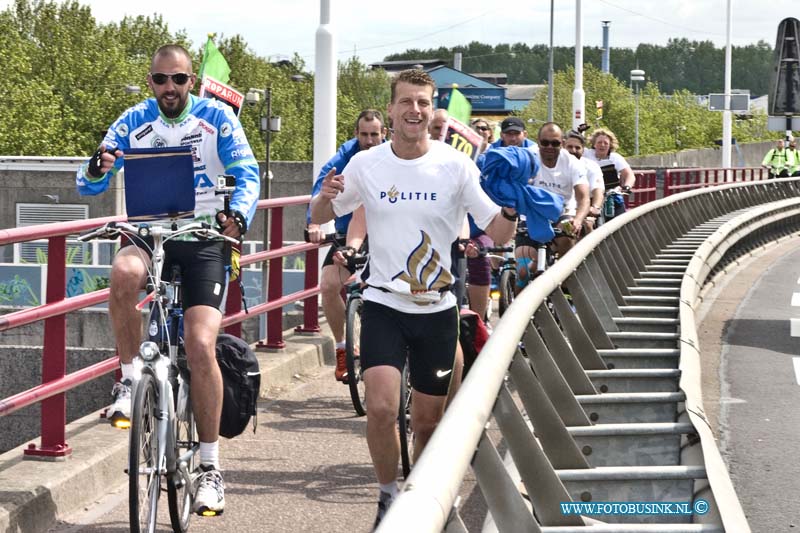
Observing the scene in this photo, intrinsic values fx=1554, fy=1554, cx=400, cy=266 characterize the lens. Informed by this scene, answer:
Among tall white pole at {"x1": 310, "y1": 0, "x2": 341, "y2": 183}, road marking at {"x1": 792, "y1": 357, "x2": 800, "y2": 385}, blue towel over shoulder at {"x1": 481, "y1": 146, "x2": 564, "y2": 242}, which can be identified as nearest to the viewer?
blue towel over shoulder at {"x1": 481, "y1": 146, "x2": 564, "y2": 242}

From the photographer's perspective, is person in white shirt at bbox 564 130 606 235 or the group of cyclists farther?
person in white shirt at bbox 564 130 606 235

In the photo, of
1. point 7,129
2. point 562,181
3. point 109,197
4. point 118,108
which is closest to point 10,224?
point 109,197

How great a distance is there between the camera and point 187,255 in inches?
245

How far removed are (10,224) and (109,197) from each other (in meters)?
4.81

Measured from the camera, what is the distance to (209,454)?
6133mm

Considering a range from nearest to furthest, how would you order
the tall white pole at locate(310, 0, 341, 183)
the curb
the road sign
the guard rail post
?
the curb → the guard rail post → the tall white pole at locate(310, 0, 341, 183) → the road sign

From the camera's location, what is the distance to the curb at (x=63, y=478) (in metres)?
6.00

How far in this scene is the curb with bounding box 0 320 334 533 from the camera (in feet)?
19.7

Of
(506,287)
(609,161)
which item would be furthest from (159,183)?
(609,161)

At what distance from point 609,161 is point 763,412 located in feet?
28.9

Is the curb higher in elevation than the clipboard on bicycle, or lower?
lower

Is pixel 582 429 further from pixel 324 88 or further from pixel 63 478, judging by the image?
pixel 324 88

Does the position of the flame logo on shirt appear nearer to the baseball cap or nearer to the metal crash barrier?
the metal crash barrier

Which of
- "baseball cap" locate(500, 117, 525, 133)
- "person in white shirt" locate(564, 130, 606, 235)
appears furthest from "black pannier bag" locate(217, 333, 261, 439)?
"person in white shirt" locate(564, 130, 606, 235)
